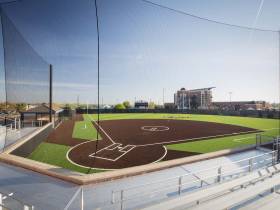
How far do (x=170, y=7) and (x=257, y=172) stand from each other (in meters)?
5.74

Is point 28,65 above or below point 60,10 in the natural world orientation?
below

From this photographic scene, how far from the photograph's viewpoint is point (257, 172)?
3.63m

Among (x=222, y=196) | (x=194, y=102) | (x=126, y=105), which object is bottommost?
(x=222, y=196)

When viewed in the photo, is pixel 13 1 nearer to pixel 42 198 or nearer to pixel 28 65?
pixel 28 65

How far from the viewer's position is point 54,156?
756 centimetres

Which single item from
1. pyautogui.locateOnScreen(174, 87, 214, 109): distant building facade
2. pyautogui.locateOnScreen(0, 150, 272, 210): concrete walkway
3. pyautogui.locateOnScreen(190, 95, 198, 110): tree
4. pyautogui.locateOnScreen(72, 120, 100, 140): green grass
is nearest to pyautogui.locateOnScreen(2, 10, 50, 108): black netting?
pyautogui.locateOnScreen(0, 150, 272, 210): concrete walkway

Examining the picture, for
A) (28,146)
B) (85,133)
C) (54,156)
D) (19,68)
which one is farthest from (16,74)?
(85,133)

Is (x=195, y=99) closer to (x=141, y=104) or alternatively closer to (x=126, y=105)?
(x=141, y=104)

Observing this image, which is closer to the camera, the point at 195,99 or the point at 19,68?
the point at 19,68

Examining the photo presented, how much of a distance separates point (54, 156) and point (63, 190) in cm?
366

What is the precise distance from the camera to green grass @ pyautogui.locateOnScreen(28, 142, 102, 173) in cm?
625

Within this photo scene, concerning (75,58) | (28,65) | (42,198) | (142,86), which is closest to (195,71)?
(142,86)

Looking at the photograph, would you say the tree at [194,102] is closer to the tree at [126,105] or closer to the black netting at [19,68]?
the tree at [126,105]

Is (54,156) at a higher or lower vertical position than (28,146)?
lower
